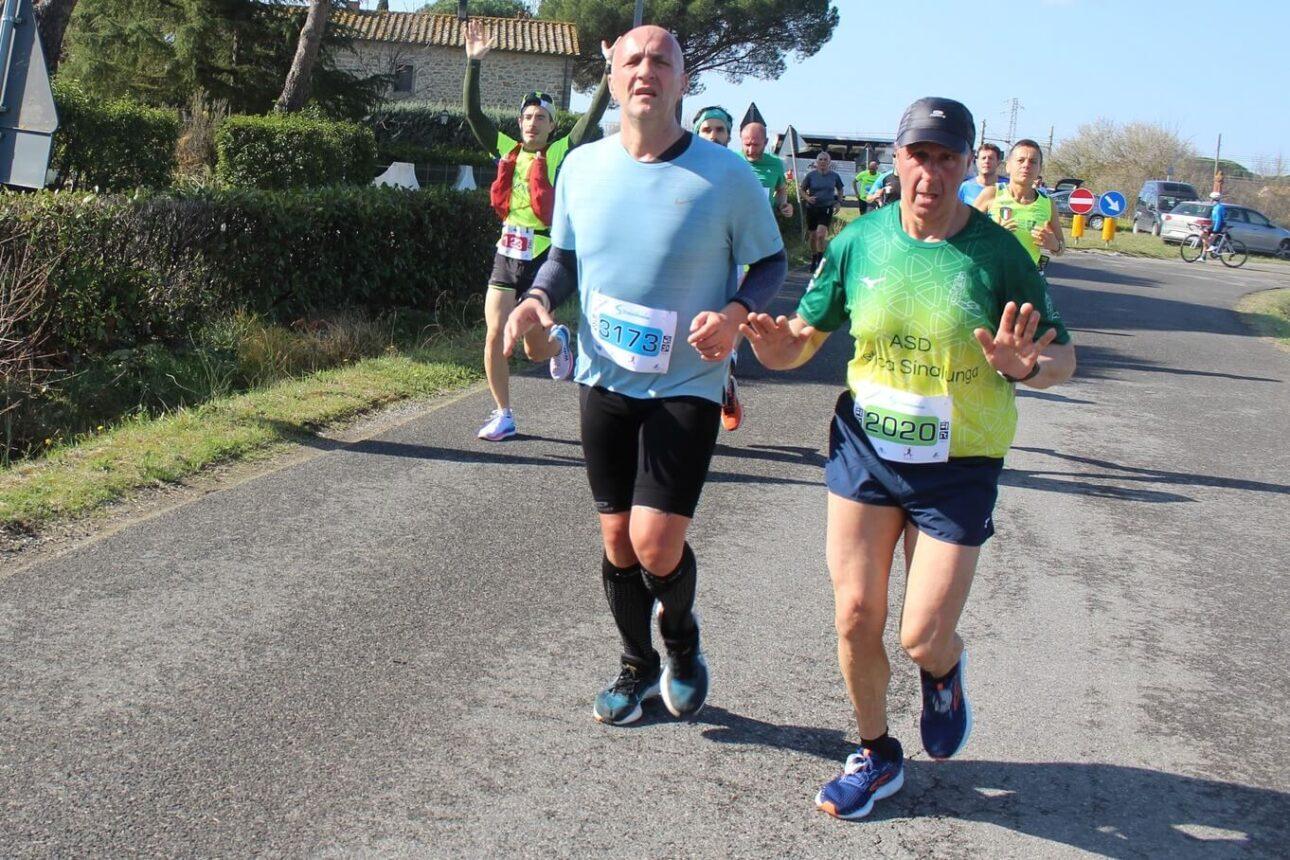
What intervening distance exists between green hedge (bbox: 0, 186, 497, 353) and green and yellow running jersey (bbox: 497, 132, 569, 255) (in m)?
3.27

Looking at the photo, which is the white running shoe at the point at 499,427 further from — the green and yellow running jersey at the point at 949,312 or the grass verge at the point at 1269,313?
the grass verge at the point at 1269,313

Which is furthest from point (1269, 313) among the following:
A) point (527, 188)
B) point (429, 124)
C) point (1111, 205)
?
point (429, 124)

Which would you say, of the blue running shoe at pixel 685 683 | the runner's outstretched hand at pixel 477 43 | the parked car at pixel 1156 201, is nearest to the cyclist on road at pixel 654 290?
the blue running shoe at pixel 685 683

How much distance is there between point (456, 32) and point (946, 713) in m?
56.5

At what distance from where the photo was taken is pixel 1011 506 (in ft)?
25.4

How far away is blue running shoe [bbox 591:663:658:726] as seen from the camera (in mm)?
4258

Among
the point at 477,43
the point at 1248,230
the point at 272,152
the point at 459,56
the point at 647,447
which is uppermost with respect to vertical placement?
the point at 459,56

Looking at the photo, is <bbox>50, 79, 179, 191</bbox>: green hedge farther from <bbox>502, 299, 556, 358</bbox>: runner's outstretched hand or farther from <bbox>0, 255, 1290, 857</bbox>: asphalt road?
<bbox>502, 299, 556, 358</bbox>: runner's outstretched hand

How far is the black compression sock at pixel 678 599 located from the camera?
4.14m

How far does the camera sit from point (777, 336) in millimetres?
3732

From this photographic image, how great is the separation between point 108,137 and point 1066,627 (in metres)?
20.2

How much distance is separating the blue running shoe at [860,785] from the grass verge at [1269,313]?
15.6 meters

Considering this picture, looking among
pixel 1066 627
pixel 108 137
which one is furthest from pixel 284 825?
pixel 108 137

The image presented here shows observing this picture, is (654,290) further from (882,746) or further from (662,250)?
(882,746)
